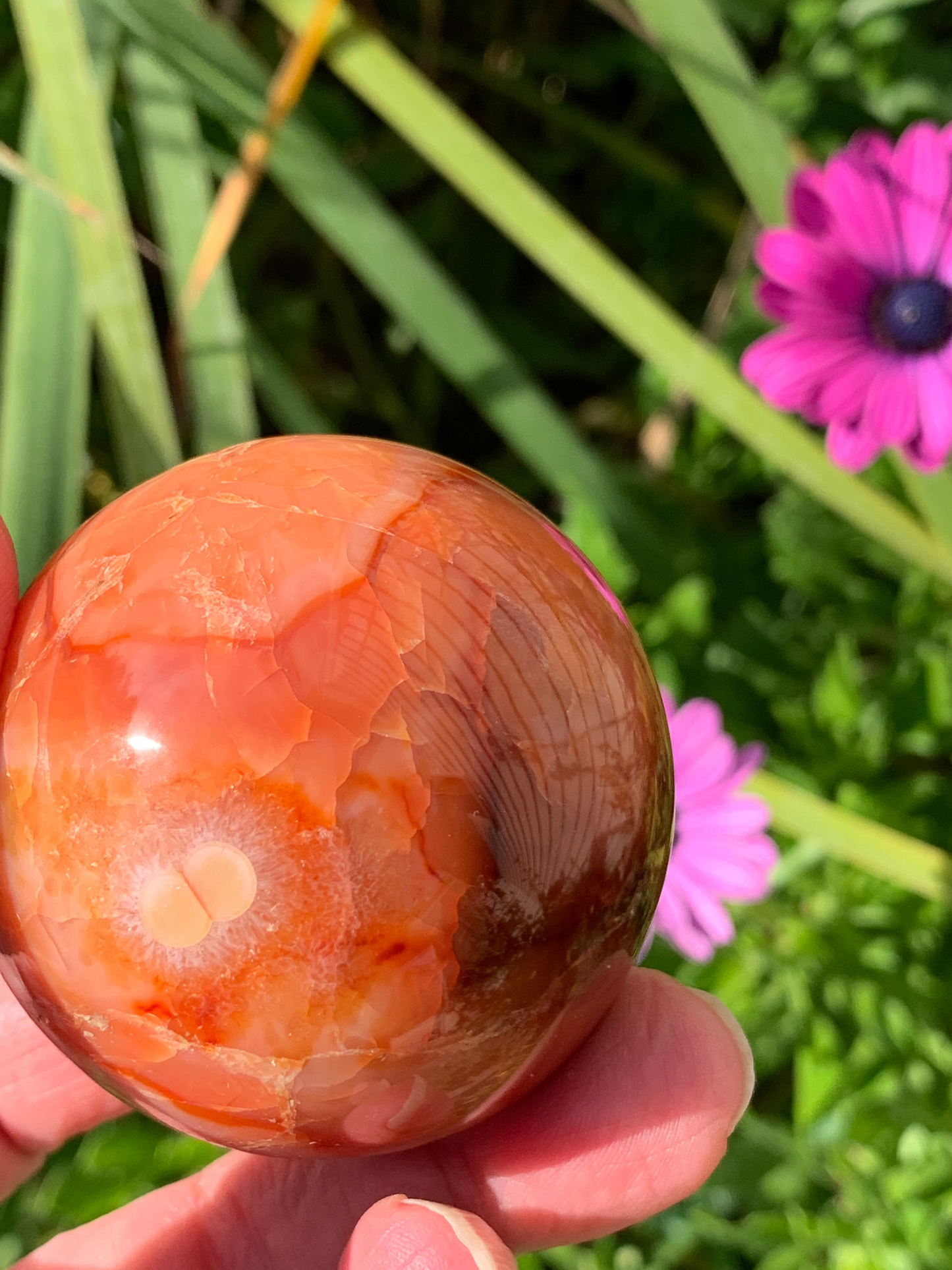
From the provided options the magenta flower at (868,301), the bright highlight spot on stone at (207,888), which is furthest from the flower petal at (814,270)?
the bright highlight spot on stone at (207,888)

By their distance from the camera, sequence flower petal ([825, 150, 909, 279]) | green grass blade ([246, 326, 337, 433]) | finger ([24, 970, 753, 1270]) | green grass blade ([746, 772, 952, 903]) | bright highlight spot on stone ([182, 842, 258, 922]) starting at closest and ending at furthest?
bright highlight spot on stone ([182, 842, 258, 922])
finger ([24, 970, 753, 1270])
flower petal ([825, 150, 909, 279])
green grass blade ([746, 772, 952, 903])
green grass blade ([246, 326, 337, 433])

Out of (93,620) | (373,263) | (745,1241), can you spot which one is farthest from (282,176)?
(745,1241)

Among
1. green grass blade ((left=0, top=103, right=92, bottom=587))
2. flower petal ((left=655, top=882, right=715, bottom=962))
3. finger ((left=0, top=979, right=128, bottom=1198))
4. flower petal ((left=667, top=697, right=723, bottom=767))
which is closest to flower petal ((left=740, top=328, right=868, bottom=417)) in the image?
flower petal ((left=667, top=697, right=723, bottom=767))

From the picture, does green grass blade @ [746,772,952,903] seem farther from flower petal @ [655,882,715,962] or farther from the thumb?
the thumb

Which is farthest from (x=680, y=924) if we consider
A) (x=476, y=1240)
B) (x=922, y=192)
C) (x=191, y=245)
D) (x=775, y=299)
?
(x=191, y=245)

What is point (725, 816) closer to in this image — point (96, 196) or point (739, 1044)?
point (739, 1044)
